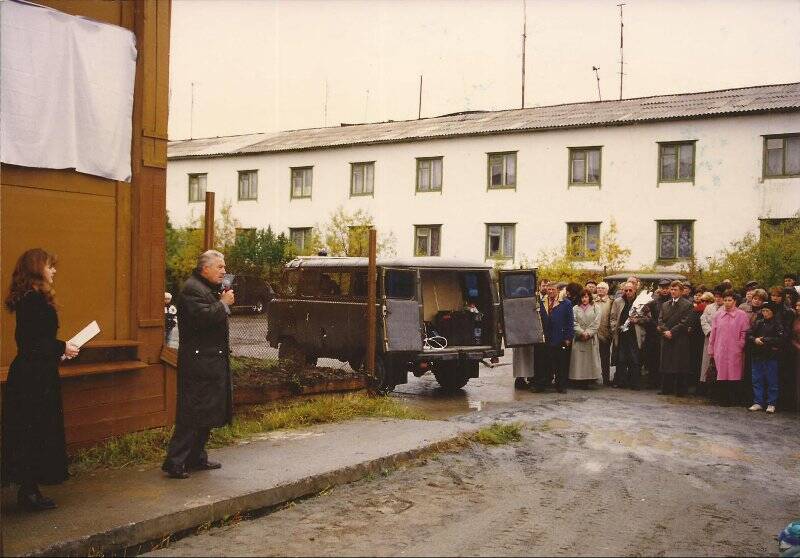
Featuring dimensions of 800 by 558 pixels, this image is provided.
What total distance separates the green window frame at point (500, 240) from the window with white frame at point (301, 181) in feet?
35.2

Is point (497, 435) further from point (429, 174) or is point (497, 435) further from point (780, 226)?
point (429, 174)

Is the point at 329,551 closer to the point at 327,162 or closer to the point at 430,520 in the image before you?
the point at 430,520

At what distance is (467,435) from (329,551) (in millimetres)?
4336

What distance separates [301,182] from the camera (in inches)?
1700

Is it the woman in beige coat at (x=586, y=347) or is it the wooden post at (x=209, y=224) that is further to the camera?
the woman in beige coat at (x=586, y=347)

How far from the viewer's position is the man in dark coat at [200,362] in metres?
6.82

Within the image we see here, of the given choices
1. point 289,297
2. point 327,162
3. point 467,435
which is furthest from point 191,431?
point 327,162

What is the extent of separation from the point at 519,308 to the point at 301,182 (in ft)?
100

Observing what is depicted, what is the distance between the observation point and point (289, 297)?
15.4 metres

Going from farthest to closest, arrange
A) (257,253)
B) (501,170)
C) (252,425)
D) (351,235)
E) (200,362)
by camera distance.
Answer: (351,235)
(257,253)
(501,170)
(252,425)
(200,362)

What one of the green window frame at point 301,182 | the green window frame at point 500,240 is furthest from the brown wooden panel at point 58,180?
the green window frame at point 301,182

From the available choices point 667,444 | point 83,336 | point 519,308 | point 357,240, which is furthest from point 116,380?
point 357,240

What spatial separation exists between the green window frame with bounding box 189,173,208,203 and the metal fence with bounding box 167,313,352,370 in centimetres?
3316

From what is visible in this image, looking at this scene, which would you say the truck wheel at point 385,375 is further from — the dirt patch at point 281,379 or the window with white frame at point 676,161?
the window with white frame at point 676,161
